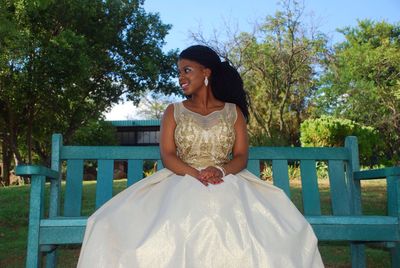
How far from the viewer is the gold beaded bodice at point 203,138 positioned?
365cm

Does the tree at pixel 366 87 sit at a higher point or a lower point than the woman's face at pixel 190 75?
higher

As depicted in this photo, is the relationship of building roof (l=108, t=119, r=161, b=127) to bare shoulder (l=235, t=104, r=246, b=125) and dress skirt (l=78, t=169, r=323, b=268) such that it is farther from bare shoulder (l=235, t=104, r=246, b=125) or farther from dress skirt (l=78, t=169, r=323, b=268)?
dress skirt (l=78, t=169, r=323, b=268)

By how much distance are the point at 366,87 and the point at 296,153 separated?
22.2m

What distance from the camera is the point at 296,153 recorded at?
14.1 feet

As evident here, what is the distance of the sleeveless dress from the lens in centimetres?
268

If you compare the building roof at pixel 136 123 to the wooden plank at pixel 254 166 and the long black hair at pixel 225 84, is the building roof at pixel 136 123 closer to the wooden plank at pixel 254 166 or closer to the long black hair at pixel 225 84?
the wooden plank at pixel 254 166

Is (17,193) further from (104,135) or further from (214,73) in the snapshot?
(104,135)

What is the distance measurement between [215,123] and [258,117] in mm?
22002

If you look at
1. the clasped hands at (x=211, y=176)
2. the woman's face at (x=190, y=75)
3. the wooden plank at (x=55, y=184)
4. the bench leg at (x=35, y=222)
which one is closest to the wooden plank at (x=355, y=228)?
the clasped hands at (x=211, y=176)

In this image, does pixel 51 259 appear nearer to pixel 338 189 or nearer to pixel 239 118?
pixel 239 118

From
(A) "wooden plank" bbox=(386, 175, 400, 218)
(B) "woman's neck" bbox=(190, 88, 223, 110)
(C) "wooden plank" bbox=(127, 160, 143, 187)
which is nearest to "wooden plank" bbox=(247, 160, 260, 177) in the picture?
(B) "woman's neck" bbox=(190, 88, 223, 110)

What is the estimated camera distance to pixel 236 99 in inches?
159

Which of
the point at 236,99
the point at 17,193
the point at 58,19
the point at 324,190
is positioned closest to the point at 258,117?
the point at 58,19

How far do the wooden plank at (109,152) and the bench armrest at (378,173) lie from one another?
6.00 ft
